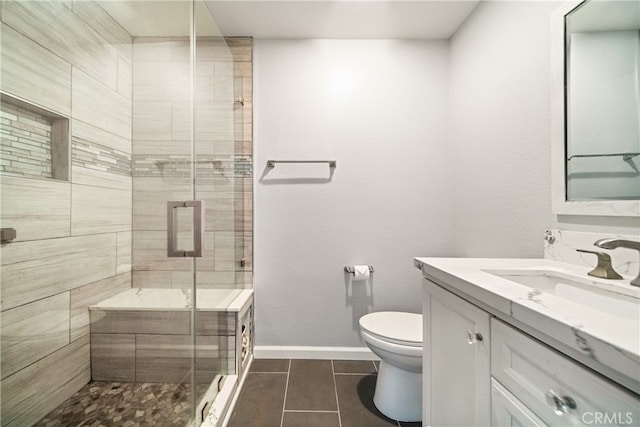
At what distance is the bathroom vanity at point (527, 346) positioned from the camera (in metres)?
0.43

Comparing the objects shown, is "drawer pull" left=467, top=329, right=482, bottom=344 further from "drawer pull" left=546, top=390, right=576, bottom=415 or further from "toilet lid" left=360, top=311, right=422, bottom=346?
"toilet lid" left=360, top=311, right=422, bottom=346

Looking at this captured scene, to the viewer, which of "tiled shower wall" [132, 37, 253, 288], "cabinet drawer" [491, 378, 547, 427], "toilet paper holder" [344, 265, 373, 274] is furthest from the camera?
"toilet paper holder" [344, 265, 373, 274]

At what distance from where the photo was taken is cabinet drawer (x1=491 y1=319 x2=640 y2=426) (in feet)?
1.39

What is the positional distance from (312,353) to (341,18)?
7.55 ft

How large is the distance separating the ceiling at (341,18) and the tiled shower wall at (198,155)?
7.3 inches

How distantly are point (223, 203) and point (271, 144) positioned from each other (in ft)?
1.91

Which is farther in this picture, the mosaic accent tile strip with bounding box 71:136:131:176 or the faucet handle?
the mosaic accent tile strip with bounding box 71:136:131:176

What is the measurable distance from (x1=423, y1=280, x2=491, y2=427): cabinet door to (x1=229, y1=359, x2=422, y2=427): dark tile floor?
1.63 ft

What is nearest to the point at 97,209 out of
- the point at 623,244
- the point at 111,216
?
the point at 111,216

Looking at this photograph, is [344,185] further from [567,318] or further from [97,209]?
[567,318]

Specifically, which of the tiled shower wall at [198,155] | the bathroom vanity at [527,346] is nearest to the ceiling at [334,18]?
the tiled shower wall at [198,155]

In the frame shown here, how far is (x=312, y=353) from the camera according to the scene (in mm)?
1900

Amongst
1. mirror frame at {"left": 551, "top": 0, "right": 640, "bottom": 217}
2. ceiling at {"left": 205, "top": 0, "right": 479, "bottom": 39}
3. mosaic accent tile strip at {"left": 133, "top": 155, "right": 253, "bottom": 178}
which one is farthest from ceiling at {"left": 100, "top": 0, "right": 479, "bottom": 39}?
mirror frame at {"left": 551, "top": 0, "right": 640, "bottom": 217}

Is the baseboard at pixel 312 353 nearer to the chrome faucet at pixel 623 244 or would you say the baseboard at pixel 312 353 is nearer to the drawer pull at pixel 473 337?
the drawer pull at pixel 473 337
